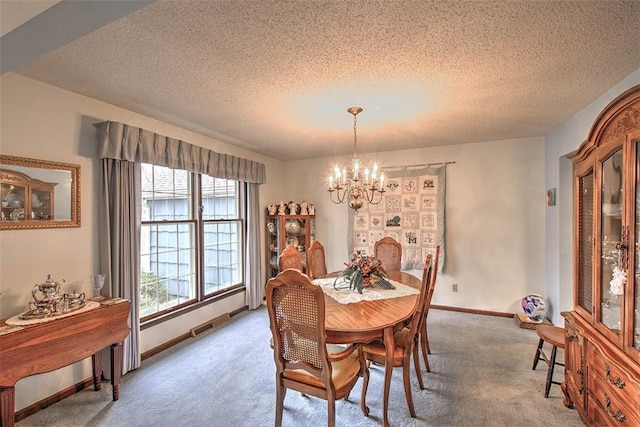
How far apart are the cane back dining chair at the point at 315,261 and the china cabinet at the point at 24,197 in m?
2.38

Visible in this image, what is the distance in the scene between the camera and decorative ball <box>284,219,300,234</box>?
4.72 meters

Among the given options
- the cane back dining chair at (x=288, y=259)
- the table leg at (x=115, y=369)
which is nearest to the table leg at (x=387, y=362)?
the cane back dining chair at (x=288, y=259)

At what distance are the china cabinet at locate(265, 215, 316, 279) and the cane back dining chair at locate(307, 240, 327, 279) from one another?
107cm

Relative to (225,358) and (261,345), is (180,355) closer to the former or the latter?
(225,358)

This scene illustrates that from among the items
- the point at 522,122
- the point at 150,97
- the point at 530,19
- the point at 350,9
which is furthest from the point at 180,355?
the point at 522,122

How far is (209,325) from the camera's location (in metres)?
3.65

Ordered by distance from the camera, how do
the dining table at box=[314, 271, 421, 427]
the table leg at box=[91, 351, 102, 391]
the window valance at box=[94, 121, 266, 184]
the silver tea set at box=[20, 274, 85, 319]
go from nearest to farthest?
1. the dining table at box=[314, 271, 421, 427]
2. the silver tea set at box=[20, 274, 85, 319]
3. the table leg at box=[91, 351, 102, 391]
4. the window valance at box=[94, 121, 266, 184]

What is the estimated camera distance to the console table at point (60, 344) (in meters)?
1.68

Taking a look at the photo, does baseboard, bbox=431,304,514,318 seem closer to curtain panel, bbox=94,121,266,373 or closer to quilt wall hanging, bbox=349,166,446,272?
quilt wall hanging, bbox=349,166,446,272

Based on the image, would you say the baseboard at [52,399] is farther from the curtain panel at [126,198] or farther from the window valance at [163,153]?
the window valance at [163,153]

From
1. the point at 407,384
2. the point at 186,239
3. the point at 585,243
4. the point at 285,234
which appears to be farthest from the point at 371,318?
the point at 285,234

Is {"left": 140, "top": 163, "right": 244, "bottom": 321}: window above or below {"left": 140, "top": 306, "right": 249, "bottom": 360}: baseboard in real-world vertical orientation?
above

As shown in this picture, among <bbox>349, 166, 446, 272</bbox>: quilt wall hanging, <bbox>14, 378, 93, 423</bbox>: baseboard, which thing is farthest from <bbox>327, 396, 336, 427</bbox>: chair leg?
<bbox>349, 166, 446, 272</bbox>: quilt wall hanging

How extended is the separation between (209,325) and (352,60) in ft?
11.3
